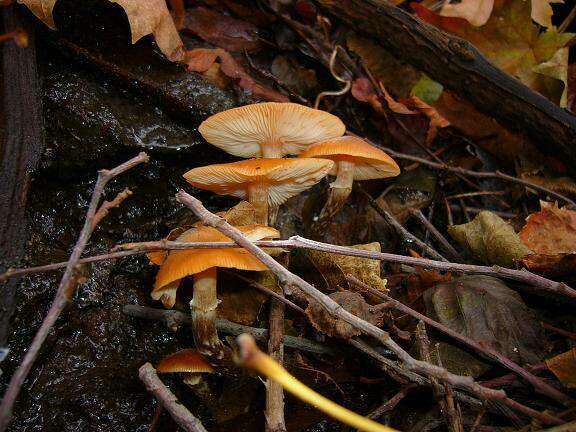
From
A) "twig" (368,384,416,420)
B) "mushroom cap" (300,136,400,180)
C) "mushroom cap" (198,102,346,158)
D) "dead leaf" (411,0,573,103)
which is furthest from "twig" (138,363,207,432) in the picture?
"dead leaf" (411,0,573,103)

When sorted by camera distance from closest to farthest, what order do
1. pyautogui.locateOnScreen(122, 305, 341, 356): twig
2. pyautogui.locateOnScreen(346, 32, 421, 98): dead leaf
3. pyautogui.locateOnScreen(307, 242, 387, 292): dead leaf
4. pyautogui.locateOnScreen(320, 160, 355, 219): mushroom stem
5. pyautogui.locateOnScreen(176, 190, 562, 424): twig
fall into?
pyautogui.locateOnScreen(176, 190, 562, 424): twig
pyautogui.locateOnScreen(122, 305, 341, 356): twig
pyautogui.locateOnScreen(307, 242, 387, 292): dead leaf
pyautogui.locateOnScreen(320, 160, 355, 219): mushroom stem
pyautogui.locateOnScreen(346, 32, 421, 98): dead leaf

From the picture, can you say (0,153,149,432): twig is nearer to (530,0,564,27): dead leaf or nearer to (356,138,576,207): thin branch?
(356,138,576,207): thin branch

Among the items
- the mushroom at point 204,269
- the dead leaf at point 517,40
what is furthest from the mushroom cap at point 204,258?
the dead leaf at point 517,40

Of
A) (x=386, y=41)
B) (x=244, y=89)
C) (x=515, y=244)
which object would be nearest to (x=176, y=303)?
(x=244, y=89)

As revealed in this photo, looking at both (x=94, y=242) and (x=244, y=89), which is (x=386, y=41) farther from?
(x=94, y=242)

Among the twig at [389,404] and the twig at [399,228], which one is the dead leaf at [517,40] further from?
the twig at [389,404]
